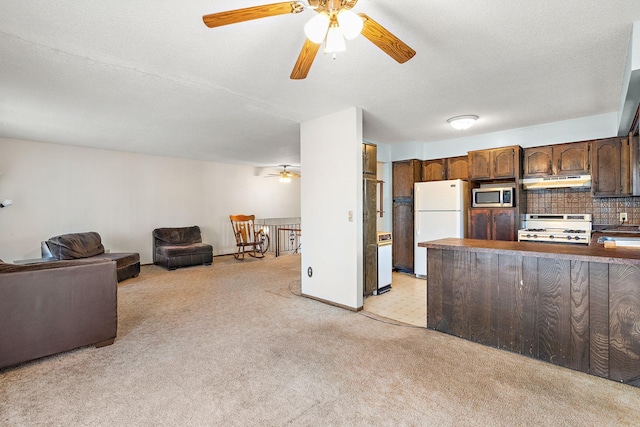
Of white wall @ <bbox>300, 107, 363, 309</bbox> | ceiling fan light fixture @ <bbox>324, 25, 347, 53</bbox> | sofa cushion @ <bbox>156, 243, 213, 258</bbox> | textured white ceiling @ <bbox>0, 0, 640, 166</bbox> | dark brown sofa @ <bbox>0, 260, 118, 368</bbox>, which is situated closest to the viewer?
ceiling fan light fixture @ <bbox>324, 25, 347, 53</bbox>

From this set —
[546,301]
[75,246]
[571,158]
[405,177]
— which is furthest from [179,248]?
[571,158]

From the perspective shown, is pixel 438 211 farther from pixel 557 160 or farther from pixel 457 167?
pixel 557 160

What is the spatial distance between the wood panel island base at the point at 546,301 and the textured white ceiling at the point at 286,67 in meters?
1.58

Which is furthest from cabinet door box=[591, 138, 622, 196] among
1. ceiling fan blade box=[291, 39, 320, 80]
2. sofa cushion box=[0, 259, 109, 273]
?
sofa cushion box=[0, 259, 109, 273]

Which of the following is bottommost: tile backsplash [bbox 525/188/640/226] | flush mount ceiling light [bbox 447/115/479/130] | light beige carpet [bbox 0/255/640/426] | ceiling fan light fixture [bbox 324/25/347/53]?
light beige carpet [bbox 0/255/640/426]

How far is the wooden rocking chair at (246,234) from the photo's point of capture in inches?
287

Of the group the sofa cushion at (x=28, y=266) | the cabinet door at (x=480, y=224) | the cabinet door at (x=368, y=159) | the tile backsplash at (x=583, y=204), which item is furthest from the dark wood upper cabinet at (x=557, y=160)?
the sofa cushion at (x=28, y=266)

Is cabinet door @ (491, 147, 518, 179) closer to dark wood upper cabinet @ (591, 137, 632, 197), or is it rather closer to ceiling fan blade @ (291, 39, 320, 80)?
dark wood upper cabinet @ (591, 137, 632, 197)

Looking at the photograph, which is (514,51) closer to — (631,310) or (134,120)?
(631,310)

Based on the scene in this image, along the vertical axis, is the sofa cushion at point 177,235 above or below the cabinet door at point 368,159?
below

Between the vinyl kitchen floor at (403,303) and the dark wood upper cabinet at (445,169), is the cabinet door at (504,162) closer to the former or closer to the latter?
the dark wood upper cabinet at (445,169)

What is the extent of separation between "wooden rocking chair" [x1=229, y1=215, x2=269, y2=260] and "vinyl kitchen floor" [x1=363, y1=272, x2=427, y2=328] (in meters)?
3.74

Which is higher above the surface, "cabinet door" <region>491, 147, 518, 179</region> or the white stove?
"cabinet door" <region>491, 147, 518, 179</region>

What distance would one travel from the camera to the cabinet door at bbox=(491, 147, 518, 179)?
14.7ft
